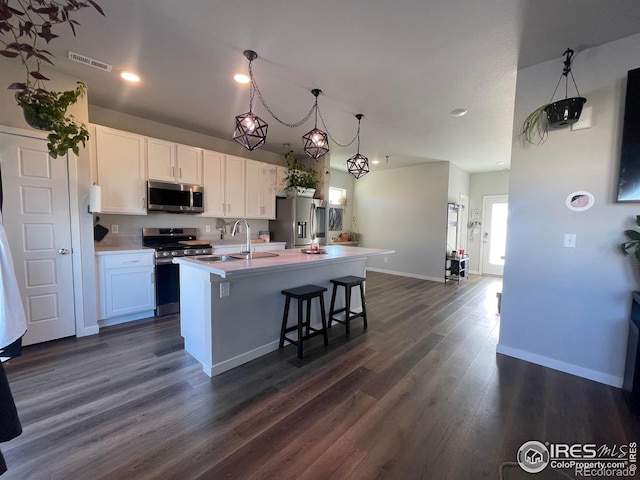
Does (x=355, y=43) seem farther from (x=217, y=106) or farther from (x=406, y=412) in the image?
(x=406, y=412)

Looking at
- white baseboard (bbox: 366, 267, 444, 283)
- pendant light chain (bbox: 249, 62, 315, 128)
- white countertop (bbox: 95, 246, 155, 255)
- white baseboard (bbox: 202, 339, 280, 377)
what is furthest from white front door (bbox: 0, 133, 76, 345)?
white baseboard (bbox: 366, 267, 444, 283)

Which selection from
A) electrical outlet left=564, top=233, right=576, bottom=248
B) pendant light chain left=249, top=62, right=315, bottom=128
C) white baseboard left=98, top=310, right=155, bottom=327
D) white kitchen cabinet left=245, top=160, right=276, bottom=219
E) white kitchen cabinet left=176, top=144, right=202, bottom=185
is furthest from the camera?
white kitchen cabinet left=245, top=160, right=276, bottom=219

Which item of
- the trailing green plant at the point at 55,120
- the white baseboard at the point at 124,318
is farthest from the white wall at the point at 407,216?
the trailing green plant at the point at 55,120

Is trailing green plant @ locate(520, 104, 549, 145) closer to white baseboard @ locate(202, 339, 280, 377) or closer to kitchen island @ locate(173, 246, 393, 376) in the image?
kitchen island @ locate(173, 246, 393, 376)

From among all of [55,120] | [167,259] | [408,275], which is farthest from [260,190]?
[408,275]

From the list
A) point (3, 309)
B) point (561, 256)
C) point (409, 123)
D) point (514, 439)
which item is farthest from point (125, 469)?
point (409, 123)

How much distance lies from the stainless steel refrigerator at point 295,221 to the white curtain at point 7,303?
4.04 metres

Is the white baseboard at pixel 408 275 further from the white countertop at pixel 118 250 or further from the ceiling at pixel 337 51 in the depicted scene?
the white countertop at pixel 118 250

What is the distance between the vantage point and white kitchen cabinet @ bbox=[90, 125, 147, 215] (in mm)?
3375

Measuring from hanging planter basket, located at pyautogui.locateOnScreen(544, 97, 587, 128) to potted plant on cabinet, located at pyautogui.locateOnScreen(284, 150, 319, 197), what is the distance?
3.56 meters

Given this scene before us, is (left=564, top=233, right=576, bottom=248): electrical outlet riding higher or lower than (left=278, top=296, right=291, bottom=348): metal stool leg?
higher

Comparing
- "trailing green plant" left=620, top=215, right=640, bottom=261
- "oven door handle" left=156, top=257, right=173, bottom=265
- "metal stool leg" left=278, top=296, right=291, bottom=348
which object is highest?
"trailing green plant" left=620, top=215, right=640, bottom=261

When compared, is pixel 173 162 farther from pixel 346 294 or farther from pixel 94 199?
pixel 346 294

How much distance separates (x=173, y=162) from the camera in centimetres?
397
